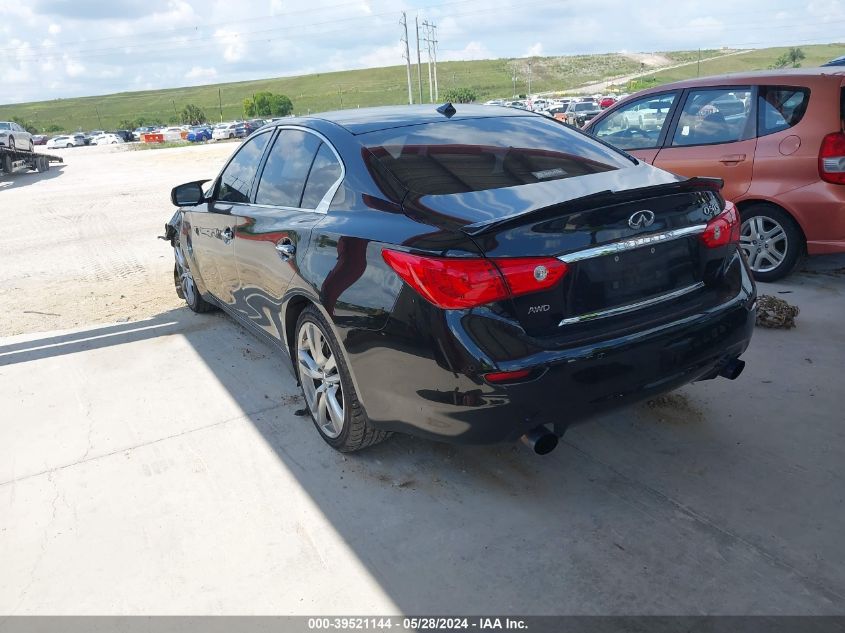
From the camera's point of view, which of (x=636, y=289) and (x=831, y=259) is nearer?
(x=636, y=289)

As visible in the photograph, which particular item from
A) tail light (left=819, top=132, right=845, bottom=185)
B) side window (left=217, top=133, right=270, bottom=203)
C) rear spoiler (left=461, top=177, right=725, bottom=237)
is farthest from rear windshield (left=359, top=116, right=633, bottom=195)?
tail light (left=819, top=132, right=845, bottom=185)

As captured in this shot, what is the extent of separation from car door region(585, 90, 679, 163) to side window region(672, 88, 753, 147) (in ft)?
0.58

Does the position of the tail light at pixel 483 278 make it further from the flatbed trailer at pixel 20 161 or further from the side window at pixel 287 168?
the flatbed trailer at pixel 20 161

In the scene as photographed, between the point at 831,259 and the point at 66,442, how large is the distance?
20.8ft

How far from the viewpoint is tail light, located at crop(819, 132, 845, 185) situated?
204 inches

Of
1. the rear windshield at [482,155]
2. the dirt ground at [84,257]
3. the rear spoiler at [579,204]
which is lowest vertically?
the dirt ground at [84,257]

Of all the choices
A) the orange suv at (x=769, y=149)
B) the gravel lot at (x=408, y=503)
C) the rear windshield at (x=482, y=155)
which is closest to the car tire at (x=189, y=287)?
the gravel lot at (x=408, y=503)

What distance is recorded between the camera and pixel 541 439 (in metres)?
2.62

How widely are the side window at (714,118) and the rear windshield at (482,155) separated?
9.09 ft

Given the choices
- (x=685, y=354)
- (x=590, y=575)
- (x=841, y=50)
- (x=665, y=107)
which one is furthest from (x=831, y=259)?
(x=841, y=50)

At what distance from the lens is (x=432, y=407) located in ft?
8.79

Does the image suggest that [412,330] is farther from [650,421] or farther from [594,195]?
[650,421]

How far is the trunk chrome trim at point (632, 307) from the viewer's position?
2.59 metres

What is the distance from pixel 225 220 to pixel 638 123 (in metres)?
4.24
